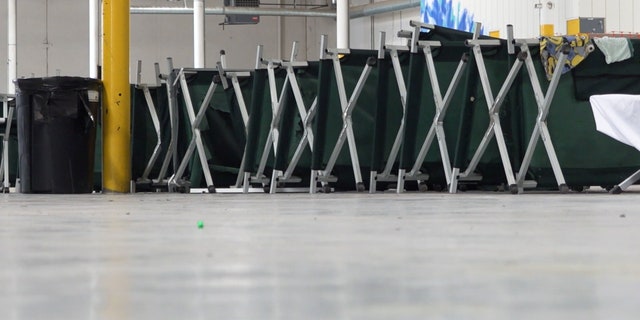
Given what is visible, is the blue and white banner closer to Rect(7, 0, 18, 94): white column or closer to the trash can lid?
the trash can lid

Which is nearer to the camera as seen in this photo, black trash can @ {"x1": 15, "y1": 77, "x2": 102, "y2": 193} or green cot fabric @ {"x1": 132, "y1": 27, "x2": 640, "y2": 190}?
green cot fabric @ {"x1": 132, "y1": 27, "x2": 640, "y2": 190}

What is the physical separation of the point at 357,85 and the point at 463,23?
4.30 meters

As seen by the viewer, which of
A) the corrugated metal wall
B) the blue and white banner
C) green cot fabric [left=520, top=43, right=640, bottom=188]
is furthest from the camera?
the corrugated metal wall

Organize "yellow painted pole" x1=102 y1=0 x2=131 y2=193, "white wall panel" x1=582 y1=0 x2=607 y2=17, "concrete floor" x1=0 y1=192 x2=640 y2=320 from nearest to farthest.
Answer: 1. "concrete floor" x1=0 y1=192 x2=640 y2=320
2. "yellow painted pole" x1=102 y1=0 x2=131 y2=193
3. "white wall panel" x1=582 y1=0 x2=607 y2=17

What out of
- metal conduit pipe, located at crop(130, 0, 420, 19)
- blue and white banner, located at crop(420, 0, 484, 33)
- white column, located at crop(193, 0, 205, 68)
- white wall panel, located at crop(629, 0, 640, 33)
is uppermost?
metal conduit pipe, located at crop(130, 0, 420, 19)

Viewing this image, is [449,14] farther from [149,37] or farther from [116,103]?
[149,37]

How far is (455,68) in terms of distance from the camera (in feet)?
30.1

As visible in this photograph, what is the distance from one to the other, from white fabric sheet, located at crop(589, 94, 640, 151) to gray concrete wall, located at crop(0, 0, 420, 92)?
17.9 m

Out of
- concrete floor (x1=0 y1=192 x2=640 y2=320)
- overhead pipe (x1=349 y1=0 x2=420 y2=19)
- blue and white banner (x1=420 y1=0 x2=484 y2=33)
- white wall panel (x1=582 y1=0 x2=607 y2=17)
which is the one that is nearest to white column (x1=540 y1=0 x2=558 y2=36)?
white wall panel (x1=582 y1=0 x2=607 y2=17)

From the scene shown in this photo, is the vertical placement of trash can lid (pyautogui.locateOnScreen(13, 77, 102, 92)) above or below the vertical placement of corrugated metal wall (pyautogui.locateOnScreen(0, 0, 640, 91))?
below

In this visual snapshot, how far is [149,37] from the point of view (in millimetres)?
27781

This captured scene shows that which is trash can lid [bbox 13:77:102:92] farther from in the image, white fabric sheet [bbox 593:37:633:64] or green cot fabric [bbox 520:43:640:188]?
white fabric sheet [bbox 593:37:633:64]

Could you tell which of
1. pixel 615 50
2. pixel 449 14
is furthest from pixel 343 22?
pixel 615 50

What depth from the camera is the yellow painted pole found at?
11.5m
